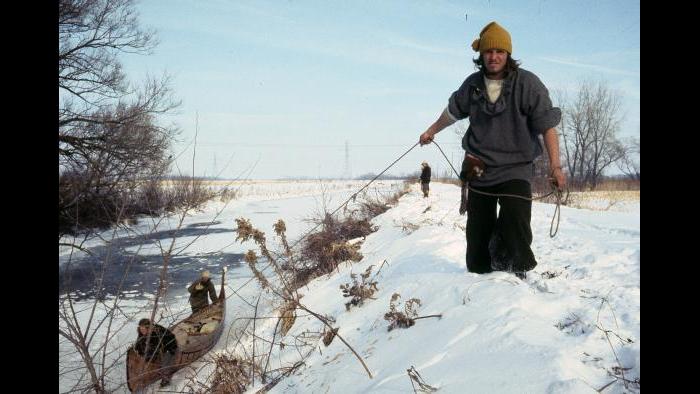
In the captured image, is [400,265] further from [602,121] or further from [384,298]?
[602,121]

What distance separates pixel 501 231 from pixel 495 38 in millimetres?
1319

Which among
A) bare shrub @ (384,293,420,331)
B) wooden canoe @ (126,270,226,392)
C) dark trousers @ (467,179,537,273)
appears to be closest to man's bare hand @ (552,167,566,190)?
dark trousers @ (467,179,537,273)

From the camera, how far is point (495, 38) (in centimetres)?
278

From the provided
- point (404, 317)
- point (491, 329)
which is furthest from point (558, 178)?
point (404, 317)

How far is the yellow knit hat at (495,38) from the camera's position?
2781 mm

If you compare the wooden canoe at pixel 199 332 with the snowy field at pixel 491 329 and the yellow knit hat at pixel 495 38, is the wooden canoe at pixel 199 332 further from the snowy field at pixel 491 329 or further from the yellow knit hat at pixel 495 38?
the yellow knit hat at pixel 495 38

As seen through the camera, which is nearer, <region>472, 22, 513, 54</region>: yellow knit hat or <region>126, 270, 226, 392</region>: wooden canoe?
<region>472, 22, 513, 54</region>: yellow knit hat

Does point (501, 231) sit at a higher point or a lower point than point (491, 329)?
higher

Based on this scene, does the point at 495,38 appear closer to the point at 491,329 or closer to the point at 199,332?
the point at 491,329

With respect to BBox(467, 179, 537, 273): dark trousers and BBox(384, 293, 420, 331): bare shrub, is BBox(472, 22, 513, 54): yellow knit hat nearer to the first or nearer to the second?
BBox(467, 179, 537, 273): dark trousers

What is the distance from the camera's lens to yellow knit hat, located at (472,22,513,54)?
278cm

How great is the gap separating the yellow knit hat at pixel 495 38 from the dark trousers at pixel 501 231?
921 millimetres

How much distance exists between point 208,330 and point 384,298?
4021 millimetres

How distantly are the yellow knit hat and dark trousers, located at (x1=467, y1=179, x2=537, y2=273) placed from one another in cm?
92
